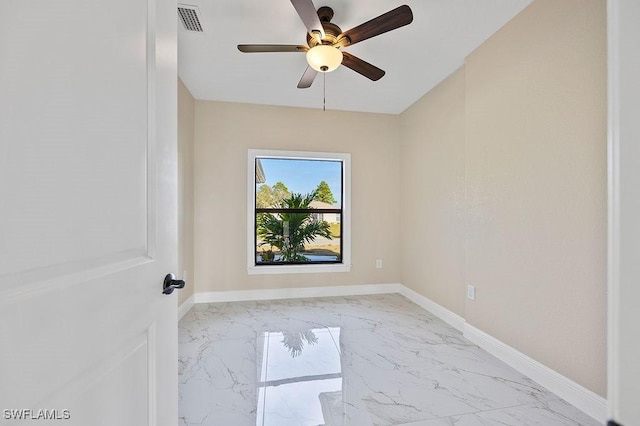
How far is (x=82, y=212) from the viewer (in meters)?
0.57

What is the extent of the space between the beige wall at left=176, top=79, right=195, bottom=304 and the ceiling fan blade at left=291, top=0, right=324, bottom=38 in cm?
181

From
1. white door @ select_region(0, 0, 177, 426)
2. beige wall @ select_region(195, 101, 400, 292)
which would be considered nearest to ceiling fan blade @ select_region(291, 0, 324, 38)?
white door @ select_region(0, 0, 177, 426)

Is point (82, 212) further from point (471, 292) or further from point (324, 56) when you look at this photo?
point (471, 292)

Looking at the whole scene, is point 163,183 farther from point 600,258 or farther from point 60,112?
point 600,258

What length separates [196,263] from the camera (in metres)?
3.58

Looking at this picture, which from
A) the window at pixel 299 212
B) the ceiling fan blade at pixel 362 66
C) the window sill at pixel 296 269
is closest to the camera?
the ceiling fan blade at pixel 362 66

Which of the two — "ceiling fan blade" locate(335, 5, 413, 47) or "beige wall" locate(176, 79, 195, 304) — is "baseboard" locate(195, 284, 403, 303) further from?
"ceiling fan blade" locate(335, 5, 413, 47)

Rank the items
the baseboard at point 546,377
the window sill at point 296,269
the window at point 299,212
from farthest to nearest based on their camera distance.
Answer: the window at point 299,212 < the window sill at point 296,269 < the baseboard at point 546,377

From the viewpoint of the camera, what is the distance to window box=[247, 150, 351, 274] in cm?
383

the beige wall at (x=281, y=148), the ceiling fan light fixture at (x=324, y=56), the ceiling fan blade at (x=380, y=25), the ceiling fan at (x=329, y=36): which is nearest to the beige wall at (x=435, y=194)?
the beige wall at (x=281, y=148)

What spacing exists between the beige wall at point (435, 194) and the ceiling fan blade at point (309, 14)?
5.49 ft

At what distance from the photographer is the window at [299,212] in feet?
12.6

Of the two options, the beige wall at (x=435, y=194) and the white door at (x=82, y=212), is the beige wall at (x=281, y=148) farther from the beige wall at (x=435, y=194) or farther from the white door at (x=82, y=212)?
the white door at (x=82, y=212)

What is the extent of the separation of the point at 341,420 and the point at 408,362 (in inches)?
33.0
